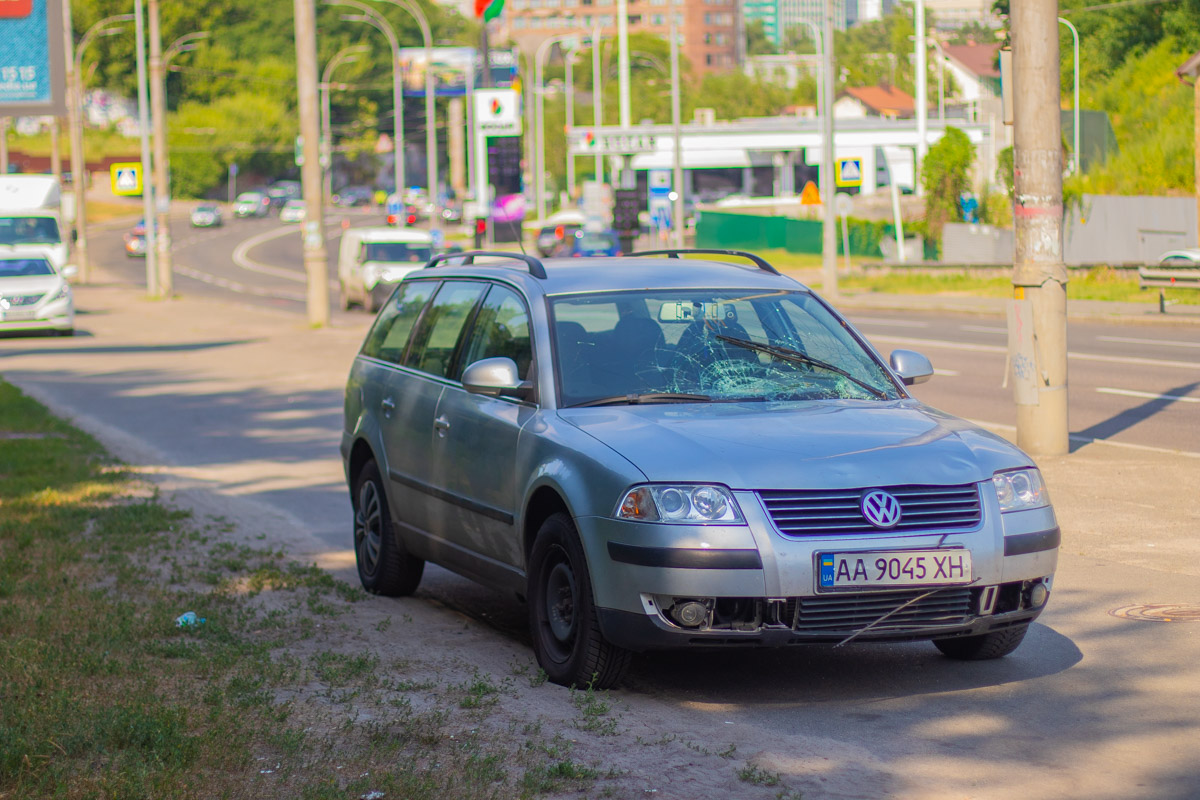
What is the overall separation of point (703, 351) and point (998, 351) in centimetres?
1630

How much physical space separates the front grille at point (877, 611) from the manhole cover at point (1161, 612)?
170 cm

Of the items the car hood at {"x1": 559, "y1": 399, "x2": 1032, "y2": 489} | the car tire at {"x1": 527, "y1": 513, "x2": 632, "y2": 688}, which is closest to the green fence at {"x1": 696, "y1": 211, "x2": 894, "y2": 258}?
the car hood at {"x1": 559, "y1": 399, "x2": 1032, "y2": 489}

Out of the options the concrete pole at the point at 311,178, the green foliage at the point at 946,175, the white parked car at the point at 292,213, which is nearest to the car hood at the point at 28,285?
the concrete pole at the point at 311,178

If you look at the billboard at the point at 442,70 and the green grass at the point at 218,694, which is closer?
the green grass at the point at 218,694

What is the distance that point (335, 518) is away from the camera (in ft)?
35.0

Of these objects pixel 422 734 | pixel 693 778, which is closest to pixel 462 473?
pixel 422 734

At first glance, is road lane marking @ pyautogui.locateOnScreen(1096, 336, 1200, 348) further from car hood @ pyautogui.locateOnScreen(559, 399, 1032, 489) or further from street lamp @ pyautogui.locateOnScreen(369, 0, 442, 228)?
street lamp @ pyautogui.locateOnScreen(369, 0, 442, 228)

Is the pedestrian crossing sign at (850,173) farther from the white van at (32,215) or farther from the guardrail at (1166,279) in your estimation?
the white van at (32,215)

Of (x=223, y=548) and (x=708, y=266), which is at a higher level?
(x=708, y=266)

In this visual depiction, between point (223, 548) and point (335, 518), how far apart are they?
156 centimetres

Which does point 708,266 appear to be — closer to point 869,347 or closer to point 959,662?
point 869,347

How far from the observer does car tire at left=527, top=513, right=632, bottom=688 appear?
5695 mm

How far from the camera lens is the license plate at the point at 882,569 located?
531 cm

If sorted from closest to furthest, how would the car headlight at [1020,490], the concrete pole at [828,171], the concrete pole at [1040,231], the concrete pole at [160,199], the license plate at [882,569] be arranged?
the license plate at [882,569], the car headlight at [1020,490], the concrete pole at [1040,231], the concrete pole at [828,171], the concrete pole at [160,199]
